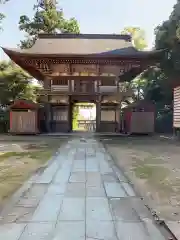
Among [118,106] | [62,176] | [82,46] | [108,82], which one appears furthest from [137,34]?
[62,176]

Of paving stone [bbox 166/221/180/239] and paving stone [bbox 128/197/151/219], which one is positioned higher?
paving stone [bbox 166/221/180/239]

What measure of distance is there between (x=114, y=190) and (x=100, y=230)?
187cm

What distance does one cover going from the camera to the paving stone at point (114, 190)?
16.0ft

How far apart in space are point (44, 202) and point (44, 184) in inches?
45.5

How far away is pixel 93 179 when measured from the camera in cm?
606

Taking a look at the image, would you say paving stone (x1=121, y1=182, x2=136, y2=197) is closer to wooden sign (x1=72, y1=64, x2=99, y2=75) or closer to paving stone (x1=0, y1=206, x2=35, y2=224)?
paving stone (x1=0, y1=206, x2=35, y2=224)

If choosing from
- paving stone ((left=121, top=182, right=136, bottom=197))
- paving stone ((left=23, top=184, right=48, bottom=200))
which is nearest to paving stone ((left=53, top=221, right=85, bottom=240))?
paving stone ((left=23, top=184, right=48, bottom=200))

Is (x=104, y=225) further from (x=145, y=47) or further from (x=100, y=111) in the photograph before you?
(x=145, y=47)

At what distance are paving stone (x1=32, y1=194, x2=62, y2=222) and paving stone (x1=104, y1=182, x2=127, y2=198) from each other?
824 mm

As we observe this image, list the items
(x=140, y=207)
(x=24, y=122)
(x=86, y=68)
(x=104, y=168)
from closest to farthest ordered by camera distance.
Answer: (x=140, y=207) < (x=104, y=168) < (x=24, y=122) < (x=86, y=68)

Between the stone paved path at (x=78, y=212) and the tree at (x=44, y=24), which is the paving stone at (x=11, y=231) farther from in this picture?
the tree at (x=44, y=24)

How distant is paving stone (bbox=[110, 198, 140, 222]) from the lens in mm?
3770

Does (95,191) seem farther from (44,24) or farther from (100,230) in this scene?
(44,24)

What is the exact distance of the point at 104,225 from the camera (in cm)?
349
